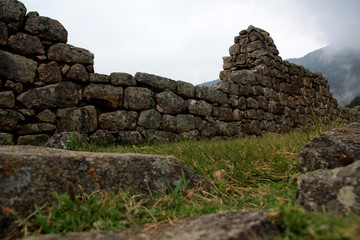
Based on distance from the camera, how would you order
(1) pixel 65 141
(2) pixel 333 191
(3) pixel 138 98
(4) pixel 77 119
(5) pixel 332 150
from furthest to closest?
(3) pixel 138 98 < (4) pixel 77 119 < (1) pixel 65 141 < (5) pixel 332 150 < (2) pixel 333 191

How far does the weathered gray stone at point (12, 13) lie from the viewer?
119 inches

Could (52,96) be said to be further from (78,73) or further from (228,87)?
(228,87)

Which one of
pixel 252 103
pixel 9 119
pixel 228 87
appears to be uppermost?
pixel 228 87

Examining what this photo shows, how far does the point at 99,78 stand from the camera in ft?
12.1

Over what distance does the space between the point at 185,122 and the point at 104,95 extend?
5.39ft

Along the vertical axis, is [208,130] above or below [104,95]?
below

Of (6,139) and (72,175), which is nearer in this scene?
(72,175)

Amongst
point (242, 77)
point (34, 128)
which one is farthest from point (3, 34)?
point (242, 77)

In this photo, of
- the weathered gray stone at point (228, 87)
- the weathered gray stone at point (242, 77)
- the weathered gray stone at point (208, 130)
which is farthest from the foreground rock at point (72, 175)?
the weathered gray stone at point (242, 77)

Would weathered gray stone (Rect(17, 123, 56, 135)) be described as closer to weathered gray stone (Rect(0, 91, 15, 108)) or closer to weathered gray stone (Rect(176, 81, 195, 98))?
weathered gray stone (Rect(0, 91, 15, 108))

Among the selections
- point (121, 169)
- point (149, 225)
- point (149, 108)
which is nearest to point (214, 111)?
point (149, 108)

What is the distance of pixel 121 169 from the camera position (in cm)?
132

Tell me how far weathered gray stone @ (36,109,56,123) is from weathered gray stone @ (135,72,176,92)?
4.79 ft

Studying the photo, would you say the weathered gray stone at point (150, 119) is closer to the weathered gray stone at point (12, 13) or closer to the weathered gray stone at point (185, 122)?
the weathered gray stone at point (185, 122)
